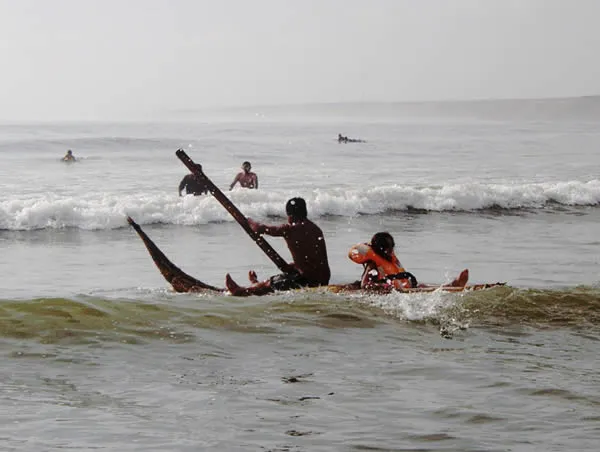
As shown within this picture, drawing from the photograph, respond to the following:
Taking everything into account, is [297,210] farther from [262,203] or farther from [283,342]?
[262,203]

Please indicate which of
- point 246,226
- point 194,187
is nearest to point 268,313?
point 246,226

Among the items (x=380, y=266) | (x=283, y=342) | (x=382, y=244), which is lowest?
(x=283, y=342)

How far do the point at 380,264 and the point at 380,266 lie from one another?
2 cm

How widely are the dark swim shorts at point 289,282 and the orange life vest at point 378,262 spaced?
39.0 inches

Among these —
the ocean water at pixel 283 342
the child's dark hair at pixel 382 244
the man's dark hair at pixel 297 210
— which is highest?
the man's dark hair at pixel 297 210

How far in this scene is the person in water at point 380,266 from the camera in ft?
39.9

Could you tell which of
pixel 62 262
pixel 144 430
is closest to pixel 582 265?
pixel 62 262

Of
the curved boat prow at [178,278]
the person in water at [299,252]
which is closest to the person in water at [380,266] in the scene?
the person in water at [299,252]

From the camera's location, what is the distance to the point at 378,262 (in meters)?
12.2

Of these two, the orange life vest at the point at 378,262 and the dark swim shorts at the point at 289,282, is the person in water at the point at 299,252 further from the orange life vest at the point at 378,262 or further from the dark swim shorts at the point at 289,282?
the orange life vest at the point at 378,262

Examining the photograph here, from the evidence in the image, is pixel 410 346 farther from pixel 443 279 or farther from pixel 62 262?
pixel 62 262

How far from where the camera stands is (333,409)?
800cm

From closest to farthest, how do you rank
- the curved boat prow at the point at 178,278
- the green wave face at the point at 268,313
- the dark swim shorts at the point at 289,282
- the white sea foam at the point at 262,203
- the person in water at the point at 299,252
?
the green wave face at the point at 268,313
the person in water at the point at 299,252
the dark swim shorts at the point at 289,282
the curved boat prow at the point at 178,278
the white sea foam at the point at 262,203

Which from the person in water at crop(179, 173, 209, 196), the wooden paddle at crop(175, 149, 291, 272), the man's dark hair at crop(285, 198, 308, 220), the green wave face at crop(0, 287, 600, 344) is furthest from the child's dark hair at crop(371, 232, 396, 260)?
the person in water at crop(179, 173, 209, 196)
